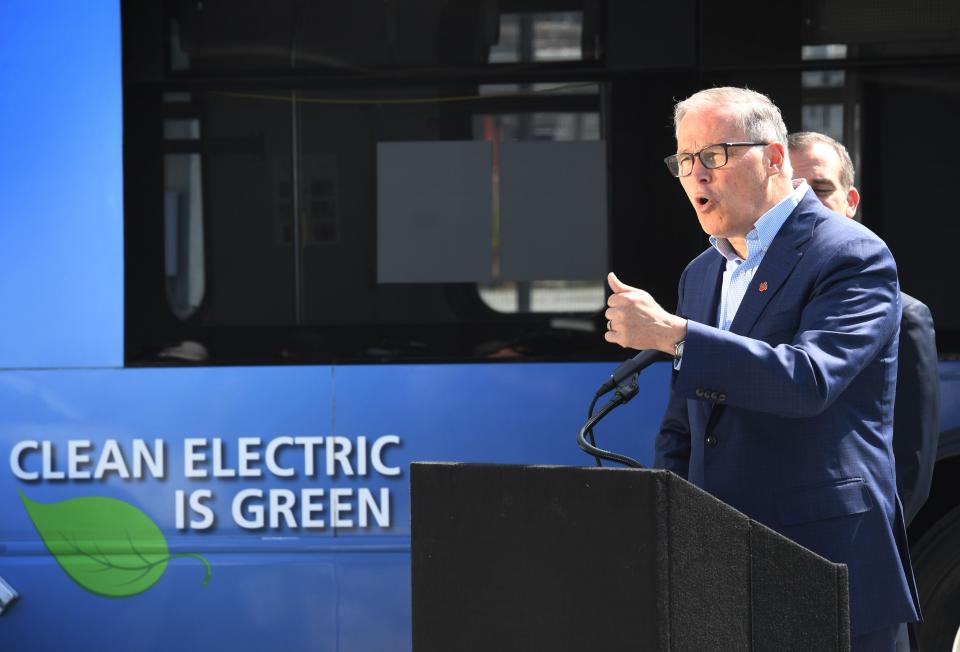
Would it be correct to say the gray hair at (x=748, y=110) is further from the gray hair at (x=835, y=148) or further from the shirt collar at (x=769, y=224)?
the gray hair at (x=835, y=148)

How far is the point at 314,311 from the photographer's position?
154 inches

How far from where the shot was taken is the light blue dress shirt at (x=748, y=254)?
2264 mm

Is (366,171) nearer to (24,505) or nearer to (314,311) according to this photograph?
(314,311)

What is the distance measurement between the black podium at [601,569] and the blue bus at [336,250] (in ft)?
6.32

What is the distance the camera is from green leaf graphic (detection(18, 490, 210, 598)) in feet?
12.6

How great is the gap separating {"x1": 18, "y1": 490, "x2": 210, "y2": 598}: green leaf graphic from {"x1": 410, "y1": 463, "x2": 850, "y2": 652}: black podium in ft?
7.13

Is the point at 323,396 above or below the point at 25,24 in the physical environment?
below

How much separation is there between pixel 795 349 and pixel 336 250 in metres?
2.16

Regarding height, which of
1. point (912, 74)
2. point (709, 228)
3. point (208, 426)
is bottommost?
point (208, 426)

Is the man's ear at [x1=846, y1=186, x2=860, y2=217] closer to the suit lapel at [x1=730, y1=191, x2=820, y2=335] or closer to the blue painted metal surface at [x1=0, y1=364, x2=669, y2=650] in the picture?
the suit lapel at [x1=730, y1=191, x2=820, y2=335]

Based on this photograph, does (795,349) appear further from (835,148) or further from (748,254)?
(835,148)

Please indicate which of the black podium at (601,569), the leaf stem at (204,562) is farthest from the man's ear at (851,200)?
the leaf stem at (204,562)

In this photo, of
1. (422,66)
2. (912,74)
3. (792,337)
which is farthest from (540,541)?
(912,74)

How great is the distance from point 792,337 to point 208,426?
7.35 feet
